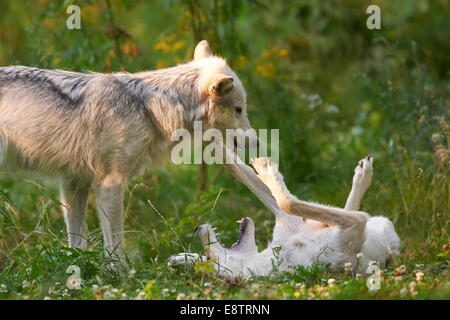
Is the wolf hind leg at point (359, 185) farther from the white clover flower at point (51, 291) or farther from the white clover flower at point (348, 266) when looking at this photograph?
the white clover flower at point (51, 291)

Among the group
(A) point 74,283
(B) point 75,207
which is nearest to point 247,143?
(B) point 75,207

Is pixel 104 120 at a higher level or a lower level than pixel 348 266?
higher

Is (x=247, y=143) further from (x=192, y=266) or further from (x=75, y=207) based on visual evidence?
(x=75, y=207)

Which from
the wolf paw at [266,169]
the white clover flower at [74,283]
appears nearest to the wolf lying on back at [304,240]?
the wolf paw at [266,169]

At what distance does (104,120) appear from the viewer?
183 inches

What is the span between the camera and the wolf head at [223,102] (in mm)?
4762

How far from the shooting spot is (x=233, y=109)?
4902 mm

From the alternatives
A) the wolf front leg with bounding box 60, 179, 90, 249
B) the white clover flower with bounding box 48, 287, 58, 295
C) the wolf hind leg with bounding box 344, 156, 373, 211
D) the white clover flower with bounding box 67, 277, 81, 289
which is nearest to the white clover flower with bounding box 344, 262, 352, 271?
the wolf hind leg with bounding box 344, 156, 373, 211

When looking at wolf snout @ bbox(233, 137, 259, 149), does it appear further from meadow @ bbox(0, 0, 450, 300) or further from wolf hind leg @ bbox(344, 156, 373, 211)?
wolf hind leg @ bbox(344, 156, 373, 211)

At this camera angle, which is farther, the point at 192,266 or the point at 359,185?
the point at 359,185

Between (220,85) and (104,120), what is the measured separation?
89 centimetres

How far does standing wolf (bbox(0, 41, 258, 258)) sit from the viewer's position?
4.64 meters

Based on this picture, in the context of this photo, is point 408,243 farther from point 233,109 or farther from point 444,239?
point 233,109

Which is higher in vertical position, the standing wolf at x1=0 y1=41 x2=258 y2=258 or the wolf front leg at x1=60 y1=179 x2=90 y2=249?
the standing wolf at x1=0 y1=41 x2=258 y2=258
